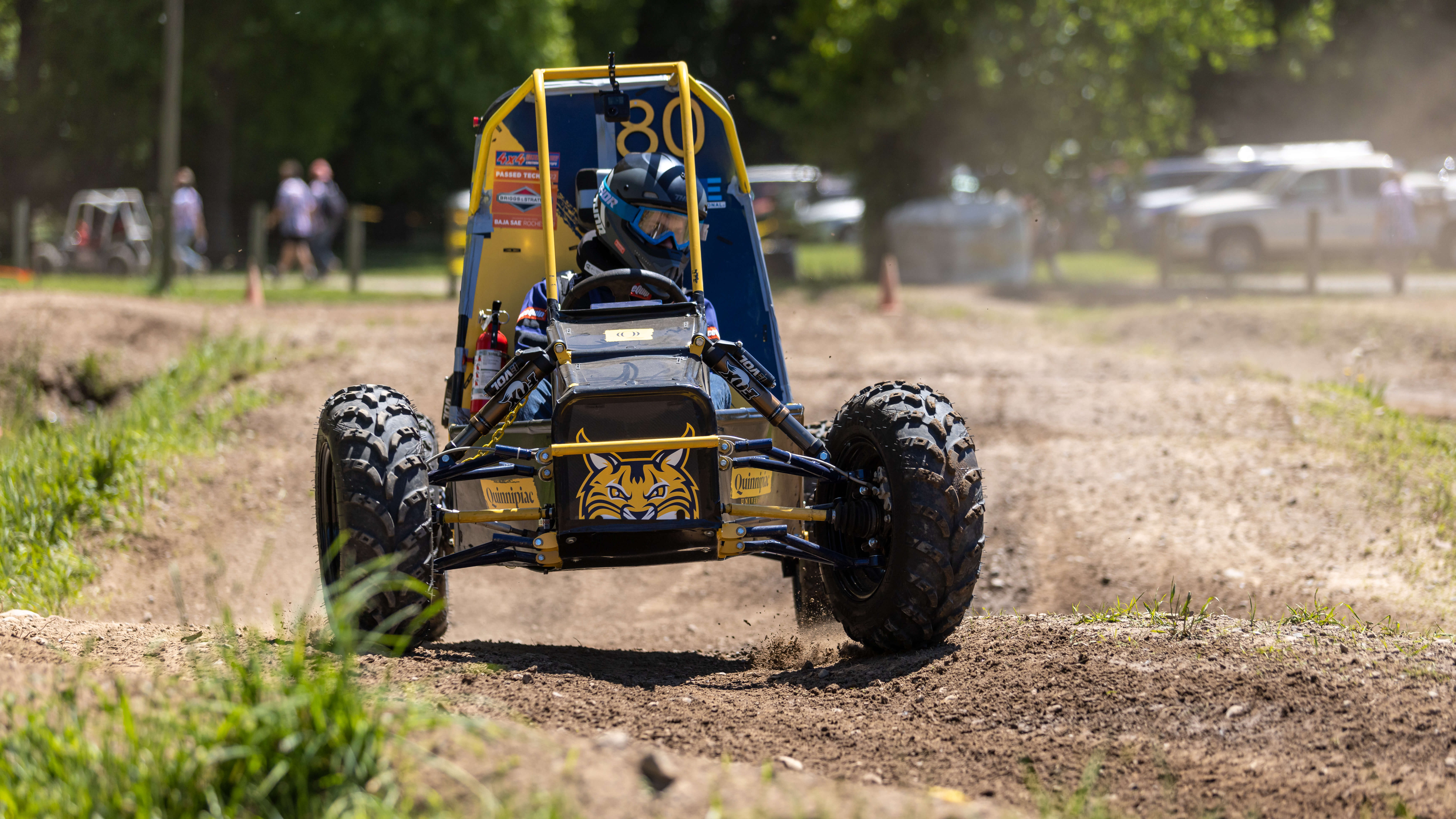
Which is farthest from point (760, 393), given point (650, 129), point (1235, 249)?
point (1235, 249)

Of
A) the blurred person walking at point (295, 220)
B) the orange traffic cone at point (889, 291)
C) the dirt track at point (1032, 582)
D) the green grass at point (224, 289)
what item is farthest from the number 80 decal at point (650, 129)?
the blurred person walking at point (295, 220)

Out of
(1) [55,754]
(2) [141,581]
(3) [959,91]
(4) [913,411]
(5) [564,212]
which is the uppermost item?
(3) [959,91]

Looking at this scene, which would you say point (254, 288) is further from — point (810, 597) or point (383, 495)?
point (383, 495)

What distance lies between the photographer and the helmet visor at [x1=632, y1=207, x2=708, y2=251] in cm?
524

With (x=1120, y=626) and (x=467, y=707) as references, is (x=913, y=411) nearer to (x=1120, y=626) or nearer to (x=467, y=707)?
(x=1120, y=626)

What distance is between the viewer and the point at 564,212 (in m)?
6.23

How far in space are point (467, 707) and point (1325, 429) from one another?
699cm

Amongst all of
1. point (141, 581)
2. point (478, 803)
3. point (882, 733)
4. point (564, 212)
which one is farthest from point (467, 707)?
point (141, 581)

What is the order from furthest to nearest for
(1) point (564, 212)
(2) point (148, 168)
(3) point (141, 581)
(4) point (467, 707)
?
(2) point (148, 168), (3) point (141, 581), (1) point (564, 212), (4) point (467, 707)

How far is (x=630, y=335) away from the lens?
4.77m

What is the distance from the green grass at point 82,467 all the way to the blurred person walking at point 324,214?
11.7m

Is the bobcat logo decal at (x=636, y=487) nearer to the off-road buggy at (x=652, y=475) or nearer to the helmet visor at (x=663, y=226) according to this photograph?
the off-road buggy at (x=652, y=475)

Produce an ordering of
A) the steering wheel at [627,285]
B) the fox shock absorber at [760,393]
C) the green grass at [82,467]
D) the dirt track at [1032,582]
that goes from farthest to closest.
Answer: the green grass at [82,467] → the steering wheel at [627,285] → the fox shock absorber at [760,393] → the dirt track at [1032,582]

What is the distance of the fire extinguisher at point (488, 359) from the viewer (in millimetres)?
5402
